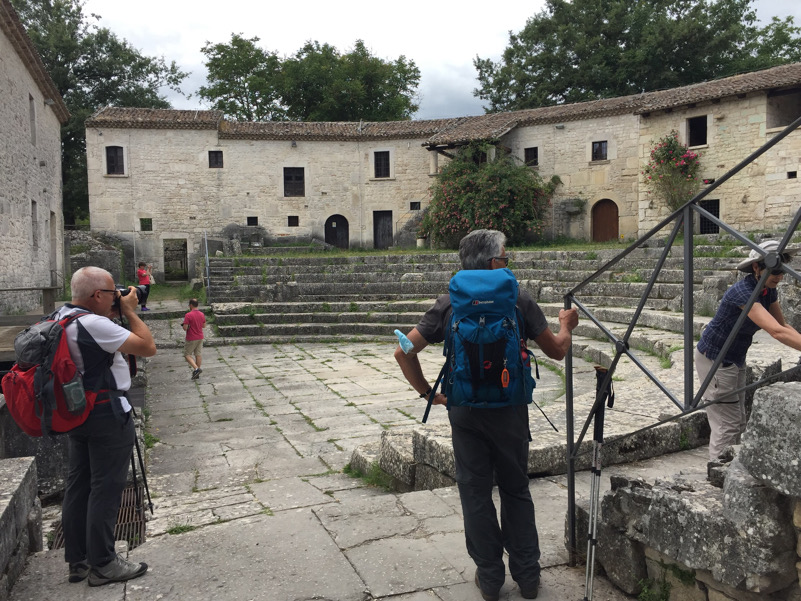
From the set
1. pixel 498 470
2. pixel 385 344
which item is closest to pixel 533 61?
pixel 385 344

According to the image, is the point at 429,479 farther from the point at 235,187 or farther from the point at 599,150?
the point at 235,187

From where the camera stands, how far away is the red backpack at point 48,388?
105 inches

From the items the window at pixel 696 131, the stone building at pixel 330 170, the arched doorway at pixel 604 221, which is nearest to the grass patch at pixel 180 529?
the stone building at pixel 330 170

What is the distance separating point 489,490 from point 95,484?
1.76 metres

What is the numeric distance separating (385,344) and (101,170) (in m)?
18.3

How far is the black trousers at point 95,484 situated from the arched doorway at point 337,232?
25127mm

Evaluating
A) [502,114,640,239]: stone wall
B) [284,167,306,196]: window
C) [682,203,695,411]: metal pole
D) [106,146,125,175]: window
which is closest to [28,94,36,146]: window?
[106,146,125,175]: window

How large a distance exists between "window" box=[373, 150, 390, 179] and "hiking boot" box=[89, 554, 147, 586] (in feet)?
84.0

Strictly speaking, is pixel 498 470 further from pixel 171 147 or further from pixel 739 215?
pixel 171 147

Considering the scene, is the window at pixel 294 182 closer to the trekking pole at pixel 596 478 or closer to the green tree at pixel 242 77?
the green tree at pixel 242 77

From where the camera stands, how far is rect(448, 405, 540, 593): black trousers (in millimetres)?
2510

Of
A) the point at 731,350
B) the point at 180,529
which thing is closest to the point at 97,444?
the point at 180,529

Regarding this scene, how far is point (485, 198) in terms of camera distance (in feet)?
72.1

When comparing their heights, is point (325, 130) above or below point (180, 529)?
above
